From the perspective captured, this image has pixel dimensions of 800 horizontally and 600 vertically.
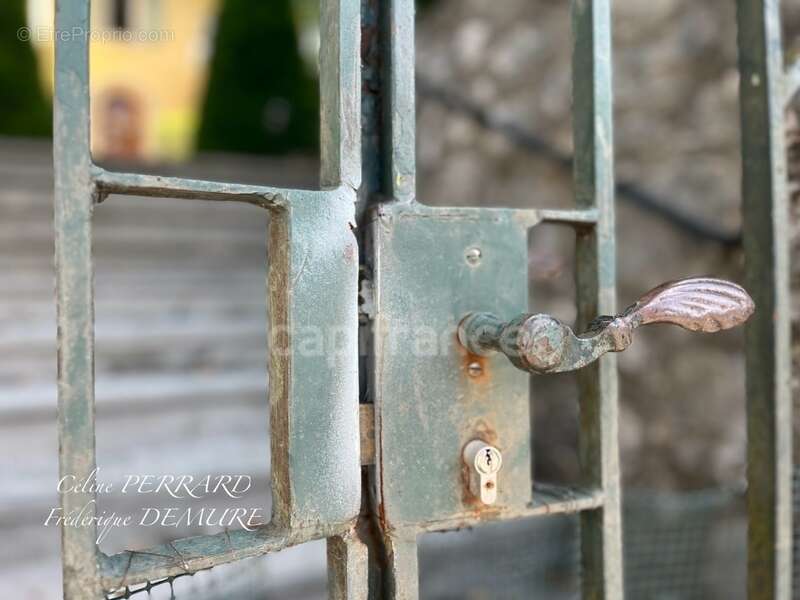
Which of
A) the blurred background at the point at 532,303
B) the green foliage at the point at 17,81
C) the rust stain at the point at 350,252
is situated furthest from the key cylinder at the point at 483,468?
the green foliage at the point at 17,81

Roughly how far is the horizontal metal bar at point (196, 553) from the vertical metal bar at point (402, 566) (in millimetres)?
49

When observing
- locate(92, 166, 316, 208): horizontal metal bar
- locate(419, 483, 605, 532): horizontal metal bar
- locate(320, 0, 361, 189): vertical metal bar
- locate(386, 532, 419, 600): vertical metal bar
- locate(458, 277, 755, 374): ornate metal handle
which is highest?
locate(320, 0, 361, 189): vertical metal bar

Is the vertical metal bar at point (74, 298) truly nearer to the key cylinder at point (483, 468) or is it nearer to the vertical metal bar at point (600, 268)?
the key cylinder at point (483, 468)

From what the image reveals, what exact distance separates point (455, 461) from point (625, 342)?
193 millimetres

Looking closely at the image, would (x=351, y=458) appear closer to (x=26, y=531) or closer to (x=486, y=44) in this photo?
(x=26, y=531)

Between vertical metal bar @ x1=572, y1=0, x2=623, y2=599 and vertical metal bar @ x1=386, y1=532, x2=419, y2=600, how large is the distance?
0.73ft

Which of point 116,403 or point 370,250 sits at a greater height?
point 370,250

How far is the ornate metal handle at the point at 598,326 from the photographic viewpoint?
56cm

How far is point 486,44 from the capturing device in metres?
A: 2.32

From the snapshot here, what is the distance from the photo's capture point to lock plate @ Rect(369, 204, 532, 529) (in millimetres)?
634

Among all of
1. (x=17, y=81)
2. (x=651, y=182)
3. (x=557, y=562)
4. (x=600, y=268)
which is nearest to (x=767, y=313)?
(x=600, y=268)

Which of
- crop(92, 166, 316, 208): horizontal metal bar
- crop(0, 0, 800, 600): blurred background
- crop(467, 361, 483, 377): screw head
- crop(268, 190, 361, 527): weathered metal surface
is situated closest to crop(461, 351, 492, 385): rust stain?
crop(467, 361, 483, 377): screw head

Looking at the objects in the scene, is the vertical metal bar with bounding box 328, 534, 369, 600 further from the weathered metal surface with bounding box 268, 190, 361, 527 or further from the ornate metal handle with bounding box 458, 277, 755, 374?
the ornate metal handle with bounding box 458, 277, 755, 374

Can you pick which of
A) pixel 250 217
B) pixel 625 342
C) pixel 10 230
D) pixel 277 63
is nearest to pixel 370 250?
pixel 625 342
